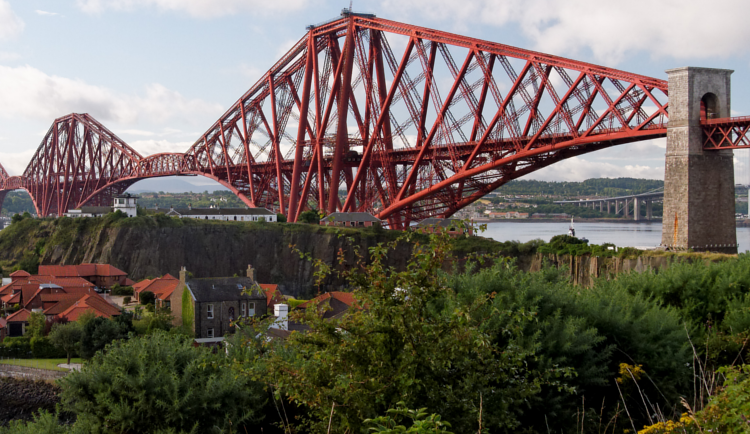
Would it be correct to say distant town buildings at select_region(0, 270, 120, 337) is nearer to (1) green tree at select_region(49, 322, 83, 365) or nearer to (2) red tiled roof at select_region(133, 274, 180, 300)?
(1) green tree at select_region(49, 322, 83, 365)

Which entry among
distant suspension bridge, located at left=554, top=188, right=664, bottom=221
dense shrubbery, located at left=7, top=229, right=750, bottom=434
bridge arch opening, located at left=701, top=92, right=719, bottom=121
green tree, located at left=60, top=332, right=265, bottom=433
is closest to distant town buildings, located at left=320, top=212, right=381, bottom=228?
bridge arch opening, located at left=701, top=92, right=719, bottom=121

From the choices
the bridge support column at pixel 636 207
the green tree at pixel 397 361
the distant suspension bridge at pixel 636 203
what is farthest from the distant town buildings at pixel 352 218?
the bridge support column at pixel 636 207

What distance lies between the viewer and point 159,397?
9.72 m

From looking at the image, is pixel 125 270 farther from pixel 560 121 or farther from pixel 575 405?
pixel 575 405

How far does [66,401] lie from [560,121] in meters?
28.2

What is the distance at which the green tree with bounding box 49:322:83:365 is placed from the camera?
2970 cm

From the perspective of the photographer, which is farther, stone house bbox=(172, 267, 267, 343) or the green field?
stone house bbox=(172, 267, 267, 343)

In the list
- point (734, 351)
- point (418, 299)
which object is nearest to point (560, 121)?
point (734, 351)

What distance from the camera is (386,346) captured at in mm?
6641

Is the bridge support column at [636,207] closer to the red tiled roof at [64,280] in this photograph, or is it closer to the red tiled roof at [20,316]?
the red tiled roof at [64,280]

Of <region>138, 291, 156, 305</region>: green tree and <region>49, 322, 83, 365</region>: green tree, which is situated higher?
<region>138, 291, 156, 305</region>: green tree

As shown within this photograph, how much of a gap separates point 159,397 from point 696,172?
22.1 m

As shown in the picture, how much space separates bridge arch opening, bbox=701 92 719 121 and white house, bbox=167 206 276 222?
3792 cm

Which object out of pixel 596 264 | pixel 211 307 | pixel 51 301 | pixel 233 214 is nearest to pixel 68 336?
pixel 211 307
